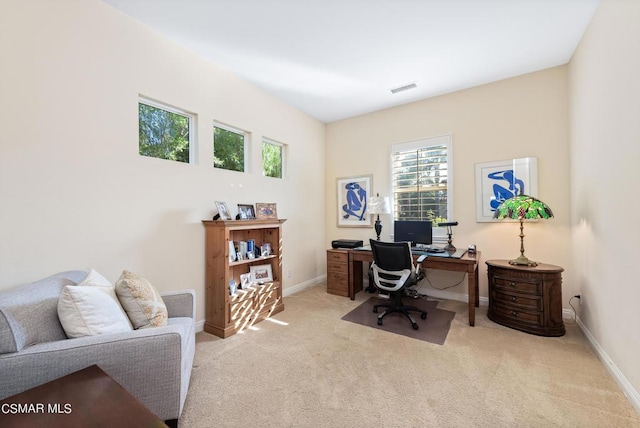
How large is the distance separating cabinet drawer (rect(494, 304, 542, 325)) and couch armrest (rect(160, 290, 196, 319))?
3.12 metres

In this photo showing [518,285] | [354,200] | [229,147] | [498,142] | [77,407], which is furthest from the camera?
[354,200]

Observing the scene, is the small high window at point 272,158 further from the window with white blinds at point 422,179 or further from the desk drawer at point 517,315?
the desk drawer at point 517,315

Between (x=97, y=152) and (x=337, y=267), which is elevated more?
(x=97, y=152)

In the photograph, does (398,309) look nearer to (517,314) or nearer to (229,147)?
(517,314)

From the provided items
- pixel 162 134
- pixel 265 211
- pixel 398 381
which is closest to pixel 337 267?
pixel 265 211

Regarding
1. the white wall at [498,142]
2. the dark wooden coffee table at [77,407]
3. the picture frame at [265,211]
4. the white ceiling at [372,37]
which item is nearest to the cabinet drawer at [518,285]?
the white wall at [498,142]

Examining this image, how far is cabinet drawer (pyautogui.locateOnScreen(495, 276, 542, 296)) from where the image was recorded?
2.60m

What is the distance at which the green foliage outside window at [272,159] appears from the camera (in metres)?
3.79

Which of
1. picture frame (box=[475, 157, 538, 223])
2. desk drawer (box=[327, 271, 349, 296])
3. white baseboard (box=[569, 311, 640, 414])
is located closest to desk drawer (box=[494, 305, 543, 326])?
white baseboard (box=[569, 311, 640, 414])

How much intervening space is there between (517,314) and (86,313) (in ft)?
11.9

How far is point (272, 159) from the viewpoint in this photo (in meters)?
3.94

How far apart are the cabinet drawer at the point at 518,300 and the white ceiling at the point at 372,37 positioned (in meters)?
2.64

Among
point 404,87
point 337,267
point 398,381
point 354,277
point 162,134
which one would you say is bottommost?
point 398,381

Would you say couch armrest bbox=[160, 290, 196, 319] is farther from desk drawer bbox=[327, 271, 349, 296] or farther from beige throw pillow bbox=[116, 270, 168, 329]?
desk drawer bbox=[327, 271, 349, 296]
